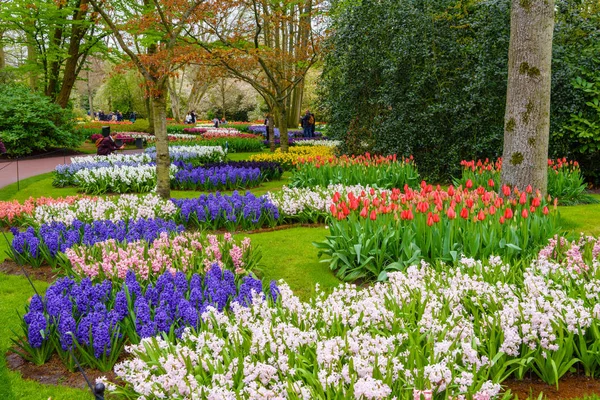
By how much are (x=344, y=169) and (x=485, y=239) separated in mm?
5451

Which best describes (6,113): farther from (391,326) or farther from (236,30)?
(391,326)

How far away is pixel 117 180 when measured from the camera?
41.7 feet

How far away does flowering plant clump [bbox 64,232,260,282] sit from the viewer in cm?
519

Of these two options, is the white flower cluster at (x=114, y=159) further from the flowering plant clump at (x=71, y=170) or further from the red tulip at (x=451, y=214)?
the red tulip at (x=451, y=214)

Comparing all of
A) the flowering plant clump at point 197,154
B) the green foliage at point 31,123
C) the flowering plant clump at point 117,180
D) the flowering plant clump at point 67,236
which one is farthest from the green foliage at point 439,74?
the green foliage at point 31,123

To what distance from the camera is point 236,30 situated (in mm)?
15867

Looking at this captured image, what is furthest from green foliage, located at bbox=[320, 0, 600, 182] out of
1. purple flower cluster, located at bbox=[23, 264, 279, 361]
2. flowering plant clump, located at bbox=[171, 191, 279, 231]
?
purple flower cluster, located at bbox=[23, 264, 279, 361]

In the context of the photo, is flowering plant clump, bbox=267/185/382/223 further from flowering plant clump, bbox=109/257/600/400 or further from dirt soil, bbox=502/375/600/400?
dirt soil, bbox=502/375/600/400

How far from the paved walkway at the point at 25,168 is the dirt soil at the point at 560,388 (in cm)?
1373

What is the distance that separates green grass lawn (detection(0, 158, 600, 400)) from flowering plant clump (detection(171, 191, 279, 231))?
0.78 ft

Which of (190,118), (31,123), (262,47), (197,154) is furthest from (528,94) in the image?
(190,118)

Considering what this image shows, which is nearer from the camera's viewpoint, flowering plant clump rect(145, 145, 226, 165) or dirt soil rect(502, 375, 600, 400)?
dirt soil rect(502, 375, 600, 400)

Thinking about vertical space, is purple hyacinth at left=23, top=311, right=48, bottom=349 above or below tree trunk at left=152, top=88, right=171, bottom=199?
below

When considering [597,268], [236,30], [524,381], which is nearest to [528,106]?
[597,268]
